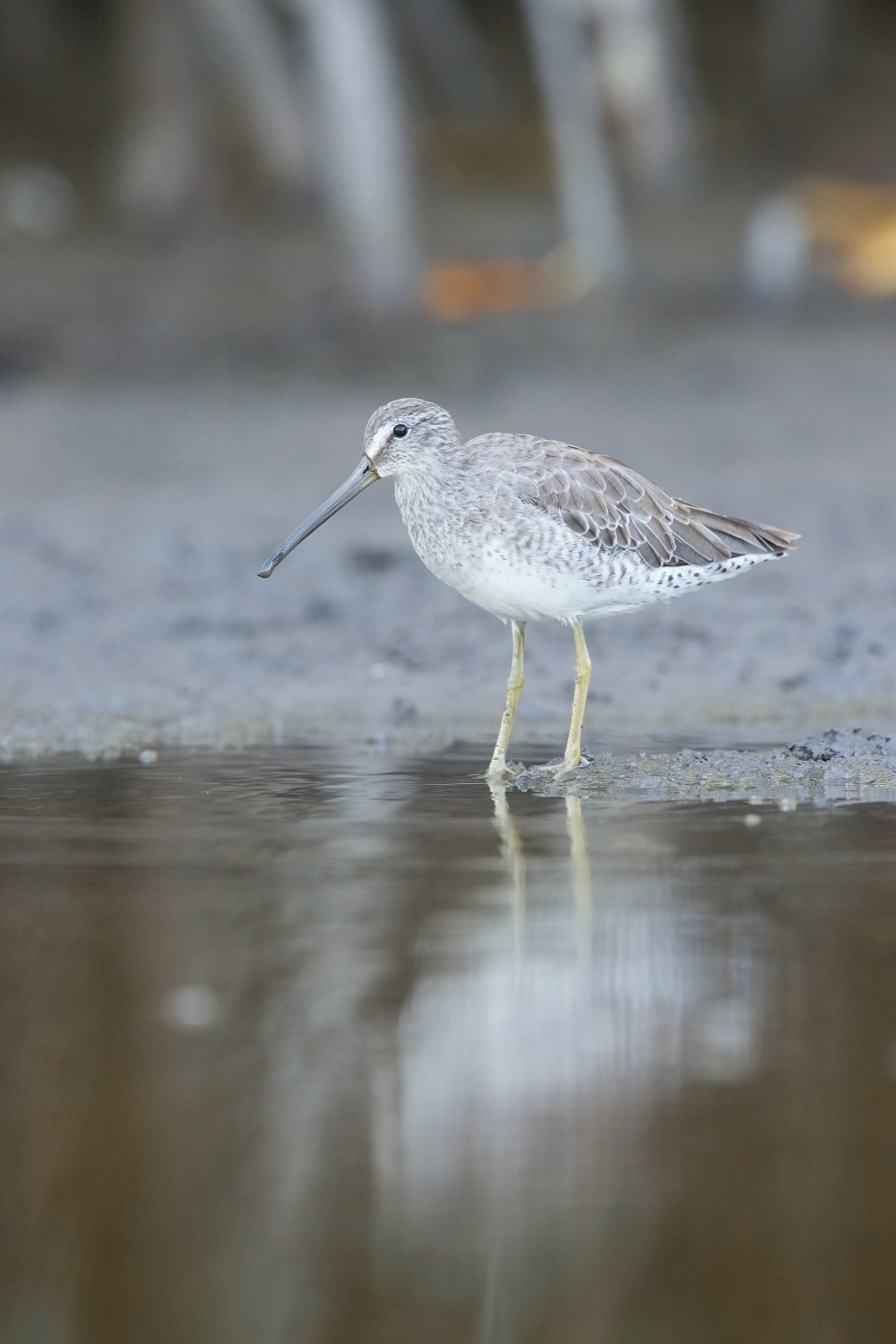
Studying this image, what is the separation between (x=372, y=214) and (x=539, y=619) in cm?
942

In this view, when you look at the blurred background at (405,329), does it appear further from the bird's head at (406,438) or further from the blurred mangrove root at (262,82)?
the bird's head at (406,438)

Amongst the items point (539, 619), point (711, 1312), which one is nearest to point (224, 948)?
point (711, 1312)

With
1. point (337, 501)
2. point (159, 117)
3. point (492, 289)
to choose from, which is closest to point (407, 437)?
point (337, 501)

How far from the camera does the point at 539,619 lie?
7438 millimetres

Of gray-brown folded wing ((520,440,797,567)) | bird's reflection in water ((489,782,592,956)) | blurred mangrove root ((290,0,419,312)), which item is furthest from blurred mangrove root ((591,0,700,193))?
bird's reflection in water ((489,782,592,956))

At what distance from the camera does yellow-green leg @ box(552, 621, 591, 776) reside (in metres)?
7.14

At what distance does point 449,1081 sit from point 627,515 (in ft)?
12.6

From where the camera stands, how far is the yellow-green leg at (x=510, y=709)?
23.4 ft

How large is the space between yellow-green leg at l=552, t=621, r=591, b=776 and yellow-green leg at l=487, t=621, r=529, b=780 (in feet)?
0.63

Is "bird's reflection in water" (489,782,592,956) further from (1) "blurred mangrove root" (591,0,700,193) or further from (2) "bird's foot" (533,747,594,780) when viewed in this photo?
(1) "blurred mangrove root" (591,0,700,193)

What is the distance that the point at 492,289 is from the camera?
17688 mm

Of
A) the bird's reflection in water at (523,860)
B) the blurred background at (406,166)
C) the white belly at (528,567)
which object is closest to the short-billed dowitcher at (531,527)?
the white belly at (528,567)

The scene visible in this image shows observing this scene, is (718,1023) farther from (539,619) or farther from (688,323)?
(688,323)

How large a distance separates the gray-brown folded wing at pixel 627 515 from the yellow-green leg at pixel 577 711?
1.26ft
